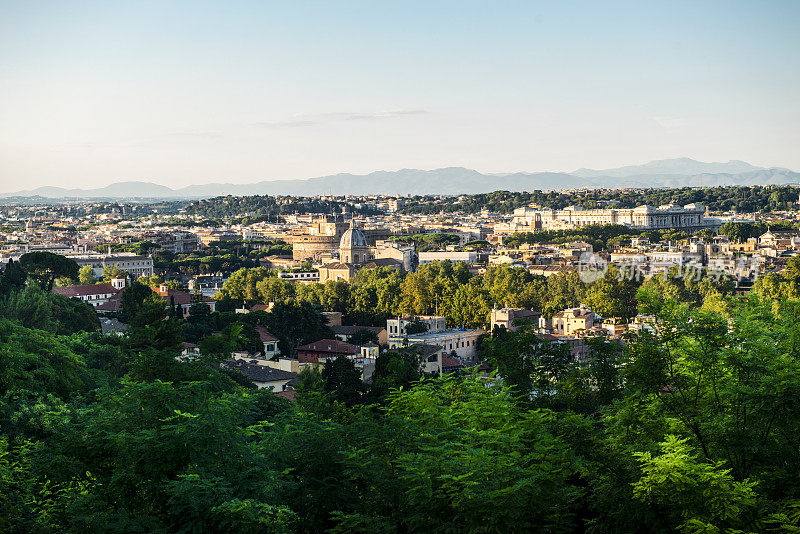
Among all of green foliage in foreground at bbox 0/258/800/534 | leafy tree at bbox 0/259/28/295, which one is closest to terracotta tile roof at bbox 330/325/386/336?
leafy tree at bbox 0/259/28/295

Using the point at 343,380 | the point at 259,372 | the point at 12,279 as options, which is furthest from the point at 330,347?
the point at 12,279

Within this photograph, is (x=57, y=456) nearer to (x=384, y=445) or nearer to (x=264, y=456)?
(x=264, y=456)

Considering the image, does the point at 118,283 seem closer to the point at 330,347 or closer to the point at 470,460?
the point at 330,347

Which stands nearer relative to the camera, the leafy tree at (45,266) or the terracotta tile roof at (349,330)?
the terracotta tile roof at (349,330)

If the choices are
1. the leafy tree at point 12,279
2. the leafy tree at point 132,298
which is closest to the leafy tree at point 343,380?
the leafy tree at point 12,279

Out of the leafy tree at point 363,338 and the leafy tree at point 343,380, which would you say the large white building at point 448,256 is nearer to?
the leafy tree at point 363,338

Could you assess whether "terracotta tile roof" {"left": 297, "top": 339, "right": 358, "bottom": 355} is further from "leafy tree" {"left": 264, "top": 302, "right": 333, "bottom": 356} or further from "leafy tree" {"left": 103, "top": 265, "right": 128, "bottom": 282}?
"leafy tree" {"left": 103, "top": 265, "right": 128, "bottom": 282}

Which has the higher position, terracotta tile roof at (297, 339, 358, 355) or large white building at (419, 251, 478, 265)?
large white building at (419, 251, 478, 265)

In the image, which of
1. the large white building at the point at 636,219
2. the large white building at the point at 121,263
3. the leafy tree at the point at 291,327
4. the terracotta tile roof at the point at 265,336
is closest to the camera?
the terracotta tile roof at the point at 265,336

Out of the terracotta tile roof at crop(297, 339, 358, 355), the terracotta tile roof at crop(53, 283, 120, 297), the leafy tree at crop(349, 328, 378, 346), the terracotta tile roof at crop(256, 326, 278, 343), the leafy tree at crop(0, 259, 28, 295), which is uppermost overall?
the leafy tree at crop(0, 259, 28, 295)

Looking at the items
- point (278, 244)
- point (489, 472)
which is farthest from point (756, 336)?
point (278, 244)
